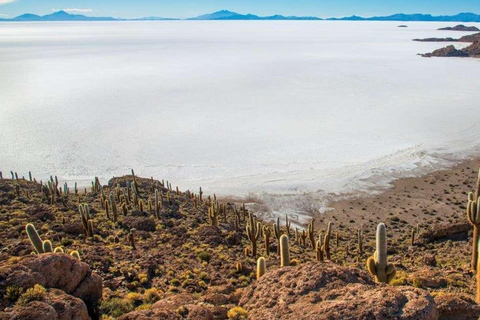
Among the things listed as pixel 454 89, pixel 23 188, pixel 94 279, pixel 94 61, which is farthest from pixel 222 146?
pixel 94 61

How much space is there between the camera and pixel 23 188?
2758 centimetres

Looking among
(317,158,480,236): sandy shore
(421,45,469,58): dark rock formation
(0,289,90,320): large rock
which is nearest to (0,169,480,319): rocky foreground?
(0,289,90,320): large rock

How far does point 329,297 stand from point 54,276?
495 centimetres

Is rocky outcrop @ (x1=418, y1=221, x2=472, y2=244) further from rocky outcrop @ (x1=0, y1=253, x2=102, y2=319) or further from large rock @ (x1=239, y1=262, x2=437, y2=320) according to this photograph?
rocky outcrop @ (x1=0, y1=253, x2=102, y2=319)

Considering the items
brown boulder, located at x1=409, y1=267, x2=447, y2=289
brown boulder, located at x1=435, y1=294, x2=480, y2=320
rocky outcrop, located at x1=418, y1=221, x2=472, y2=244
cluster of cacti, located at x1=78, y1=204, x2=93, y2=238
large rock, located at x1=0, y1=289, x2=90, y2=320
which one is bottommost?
rocky outcrop, located at x1=418, y1=221, x2=472, y2=244

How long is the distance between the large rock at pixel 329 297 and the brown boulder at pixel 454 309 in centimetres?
132

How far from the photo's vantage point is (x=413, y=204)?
2850cm

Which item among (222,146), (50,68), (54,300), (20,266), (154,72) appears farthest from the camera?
(50,68)

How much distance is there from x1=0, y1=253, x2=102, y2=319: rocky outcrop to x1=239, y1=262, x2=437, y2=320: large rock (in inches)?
128

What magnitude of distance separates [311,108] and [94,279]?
5381 cm

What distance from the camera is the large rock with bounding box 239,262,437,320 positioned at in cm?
597

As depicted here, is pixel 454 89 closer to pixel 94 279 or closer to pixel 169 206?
pixel 169 206

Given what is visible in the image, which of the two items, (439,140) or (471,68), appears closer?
(439,140)

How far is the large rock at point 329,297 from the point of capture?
19.6 feet
